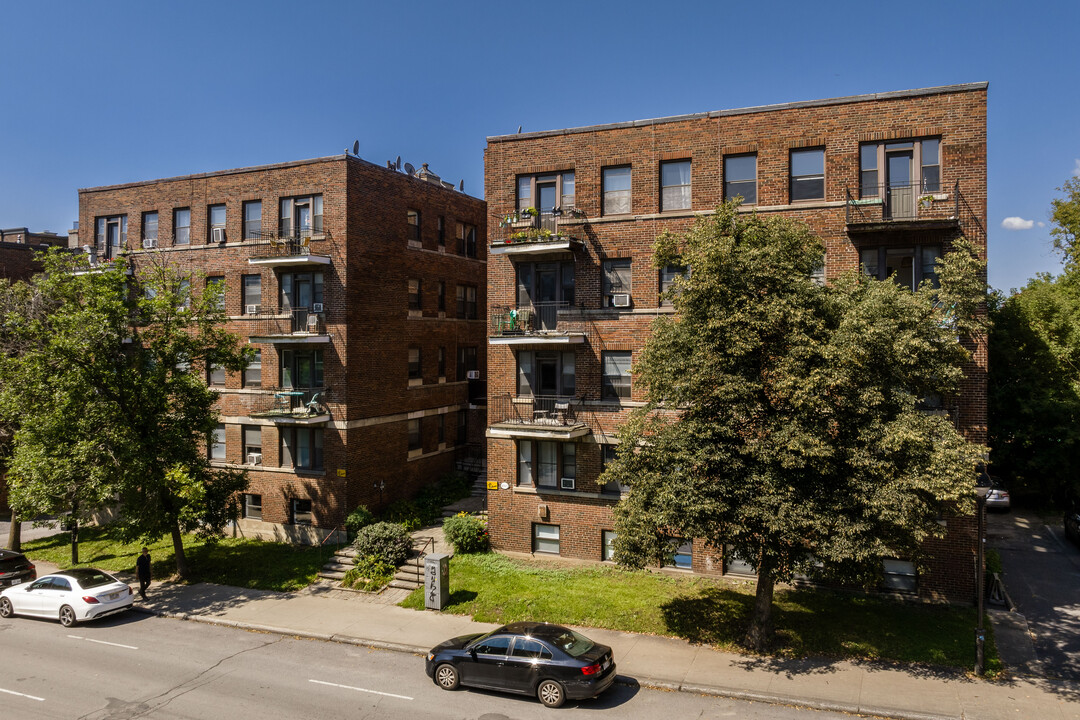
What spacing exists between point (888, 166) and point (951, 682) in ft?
43.6

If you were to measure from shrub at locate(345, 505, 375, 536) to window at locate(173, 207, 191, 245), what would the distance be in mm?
13750

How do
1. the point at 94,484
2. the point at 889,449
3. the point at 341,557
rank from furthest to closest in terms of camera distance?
the point at 341,557, the point at 94,484, the point at 889,449

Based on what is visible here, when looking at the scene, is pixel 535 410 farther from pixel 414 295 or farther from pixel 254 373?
pixel 254 373

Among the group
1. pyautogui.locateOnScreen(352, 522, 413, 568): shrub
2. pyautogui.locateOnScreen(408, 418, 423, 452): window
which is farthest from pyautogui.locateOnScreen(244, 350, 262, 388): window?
pyautogui.locateOnScreen(352, 522, 413, 568): shrub

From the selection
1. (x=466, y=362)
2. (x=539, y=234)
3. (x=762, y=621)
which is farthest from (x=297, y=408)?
(x=762, y=621)

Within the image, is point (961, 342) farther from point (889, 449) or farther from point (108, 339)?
point (108, 339)

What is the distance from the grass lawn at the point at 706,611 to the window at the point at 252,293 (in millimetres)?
13713

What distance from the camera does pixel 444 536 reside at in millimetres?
23531

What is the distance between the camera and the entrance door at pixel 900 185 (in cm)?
1847

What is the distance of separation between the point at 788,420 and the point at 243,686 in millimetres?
13062

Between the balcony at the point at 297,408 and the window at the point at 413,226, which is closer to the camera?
the balcony at the point at 297,408

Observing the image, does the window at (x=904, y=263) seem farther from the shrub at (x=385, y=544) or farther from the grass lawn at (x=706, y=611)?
the shrub at (x=385, y=544)

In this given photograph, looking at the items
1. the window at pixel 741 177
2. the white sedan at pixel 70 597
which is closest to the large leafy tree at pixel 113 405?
the white sedan at pixel 70 597

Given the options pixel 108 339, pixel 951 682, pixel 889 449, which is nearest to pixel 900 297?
pixel 889 449
